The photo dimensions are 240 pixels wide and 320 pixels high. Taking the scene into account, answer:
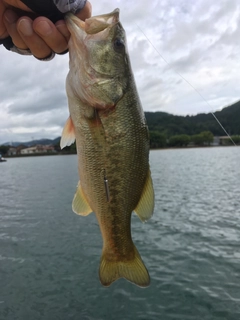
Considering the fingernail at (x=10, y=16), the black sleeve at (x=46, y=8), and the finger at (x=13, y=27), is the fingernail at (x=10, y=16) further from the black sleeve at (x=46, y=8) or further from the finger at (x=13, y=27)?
the black sleeve at (x=46, y=8)

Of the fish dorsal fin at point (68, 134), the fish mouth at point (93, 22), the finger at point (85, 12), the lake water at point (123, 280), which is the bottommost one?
the lake water at point (123, 280)

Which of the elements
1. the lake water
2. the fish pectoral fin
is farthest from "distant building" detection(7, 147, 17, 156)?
the fish pectoral fin

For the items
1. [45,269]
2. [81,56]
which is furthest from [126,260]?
[45,269]

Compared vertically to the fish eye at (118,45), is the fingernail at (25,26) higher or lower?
higher

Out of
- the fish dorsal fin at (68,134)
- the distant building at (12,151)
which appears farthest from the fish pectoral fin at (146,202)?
the distant building at (12,151)

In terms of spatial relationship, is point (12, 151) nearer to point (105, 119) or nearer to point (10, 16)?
point (10, 16)

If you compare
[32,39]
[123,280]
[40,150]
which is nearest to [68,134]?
[32,39]

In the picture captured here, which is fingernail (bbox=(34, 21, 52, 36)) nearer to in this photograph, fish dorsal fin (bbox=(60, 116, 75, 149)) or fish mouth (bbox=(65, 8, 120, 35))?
fish mouth (bbox=(65, 8, 120, 35))

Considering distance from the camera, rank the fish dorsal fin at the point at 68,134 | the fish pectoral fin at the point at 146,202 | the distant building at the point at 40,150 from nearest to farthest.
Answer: the fish dorsal fin at the point at 68,134, the fish pectoral fin at the point at 146,202, the distant building at the point at 40,150

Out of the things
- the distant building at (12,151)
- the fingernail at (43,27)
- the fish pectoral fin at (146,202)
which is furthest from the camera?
the distant building at (12,151)
